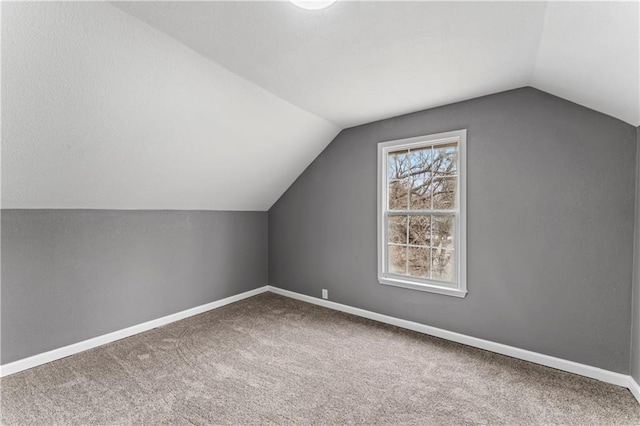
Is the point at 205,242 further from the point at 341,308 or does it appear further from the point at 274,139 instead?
the point at 341,308

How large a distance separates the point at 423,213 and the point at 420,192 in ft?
0.76

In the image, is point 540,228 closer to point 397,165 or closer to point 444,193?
point 444,193

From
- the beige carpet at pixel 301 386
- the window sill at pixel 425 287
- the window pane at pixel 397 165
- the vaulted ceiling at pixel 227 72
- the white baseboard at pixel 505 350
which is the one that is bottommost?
the beige carpet at pixel 301 386

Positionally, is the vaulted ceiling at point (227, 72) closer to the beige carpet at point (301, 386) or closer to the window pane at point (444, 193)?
the window pane at point (444, 193)

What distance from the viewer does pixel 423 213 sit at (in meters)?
3.03

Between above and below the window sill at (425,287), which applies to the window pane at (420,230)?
above

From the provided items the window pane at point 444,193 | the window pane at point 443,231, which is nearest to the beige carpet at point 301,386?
the window pane at point 443,231

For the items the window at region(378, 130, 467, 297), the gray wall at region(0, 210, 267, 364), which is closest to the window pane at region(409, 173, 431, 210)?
the window at region(378, 130, 467, 297)

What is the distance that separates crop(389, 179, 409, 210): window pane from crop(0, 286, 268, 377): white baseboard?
2.50 metres

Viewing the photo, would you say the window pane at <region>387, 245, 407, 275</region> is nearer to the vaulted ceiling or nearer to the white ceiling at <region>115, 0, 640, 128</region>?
the vaulted ceiling

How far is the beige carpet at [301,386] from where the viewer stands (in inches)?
70.6

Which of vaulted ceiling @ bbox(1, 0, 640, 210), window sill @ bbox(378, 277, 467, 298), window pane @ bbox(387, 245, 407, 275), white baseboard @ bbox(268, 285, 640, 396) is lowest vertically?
white baseboard @ bbox(268, 285, 640, 396)

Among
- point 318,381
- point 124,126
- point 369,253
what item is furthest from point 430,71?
point 318,381

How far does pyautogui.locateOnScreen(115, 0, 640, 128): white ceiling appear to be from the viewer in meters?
1.44
